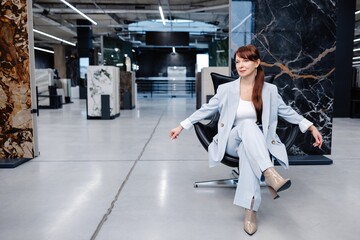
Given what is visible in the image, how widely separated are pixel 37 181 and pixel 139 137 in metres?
2.41

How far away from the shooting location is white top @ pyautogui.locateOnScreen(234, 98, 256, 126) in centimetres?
226

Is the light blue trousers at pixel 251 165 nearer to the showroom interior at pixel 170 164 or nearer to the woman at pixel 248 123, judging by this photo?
the woman at pixel 248 123

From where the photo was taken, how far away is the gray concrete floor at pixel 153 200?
194cm

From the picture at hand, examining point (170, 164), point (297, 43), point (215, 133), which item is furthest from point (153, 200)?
point (297, 43)

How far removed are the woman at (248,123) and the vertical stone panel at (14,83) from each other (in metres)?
2.13

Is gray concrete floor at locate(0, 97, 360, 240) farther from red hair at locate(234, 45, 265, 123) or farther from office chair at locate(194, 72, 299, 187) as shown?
red hair at locate(234, 45, 265, 123)

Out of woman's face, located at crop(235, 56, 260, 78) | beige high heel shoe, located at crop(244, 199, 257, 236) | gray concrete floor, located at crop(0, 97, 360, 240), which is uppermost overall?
woman's face, located at crop(235, 56, 260, 78)

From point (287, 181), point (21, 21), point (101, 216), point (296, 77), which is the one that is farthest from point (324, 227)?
point (21, 21)

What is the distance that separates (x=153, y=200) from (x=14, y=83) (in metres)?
2.18

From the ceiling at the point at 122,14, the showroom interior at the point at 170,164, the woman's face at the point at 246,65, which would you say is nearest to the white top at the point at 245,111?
the woman's face at the point at 246,65

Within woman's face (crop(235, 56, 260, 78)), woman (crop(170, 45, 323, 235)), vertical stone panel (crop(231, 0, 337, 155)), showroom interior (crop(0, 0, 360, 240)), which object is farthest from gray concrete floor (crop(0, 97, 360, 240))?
woman's face (crop(235, 56, 260, 78))

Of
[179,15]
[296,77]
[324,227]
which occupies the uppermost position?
[179,15]

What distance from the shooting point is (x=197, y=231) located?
1940mm

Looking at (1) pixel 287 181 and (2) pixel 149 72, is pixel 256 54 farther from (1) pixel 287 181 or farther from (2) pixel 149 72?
(2) pixel 149 72
